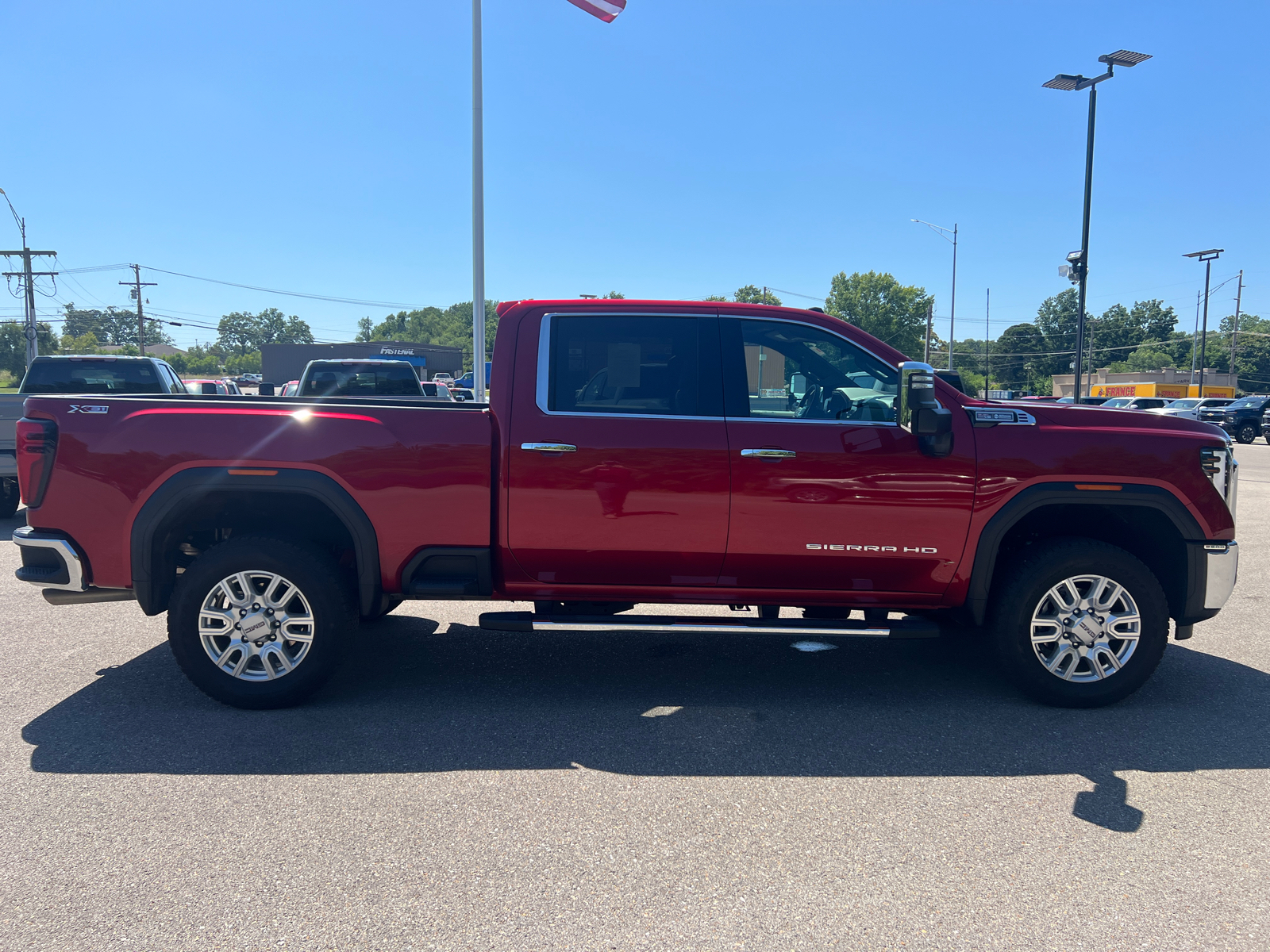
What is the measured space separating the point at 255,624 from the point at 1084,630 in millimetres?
4215

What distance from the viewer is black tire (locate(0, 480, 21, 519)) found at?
10.2 m

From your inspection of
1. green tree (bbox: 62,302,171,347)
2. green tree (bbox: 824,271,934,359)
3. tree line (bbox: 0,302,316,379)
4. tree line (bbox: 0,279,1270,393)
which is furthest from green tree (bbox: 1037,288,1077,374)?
green tree (bbox: 62,302,171,347)

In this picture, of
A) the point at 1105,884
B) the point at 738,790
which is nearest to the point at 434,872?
the point at 738,790

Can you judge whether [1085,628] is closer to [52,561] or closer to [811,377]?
[811,377]

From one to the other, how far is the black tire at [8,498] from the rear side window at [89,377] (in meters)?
1.23

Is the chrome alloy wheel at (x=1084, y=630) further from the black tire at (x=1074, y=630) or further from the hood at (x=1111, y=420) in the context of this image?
the hood at (x=1111, y=420)

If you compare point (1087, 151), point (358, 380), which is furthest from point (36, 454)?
point (1087, 151)

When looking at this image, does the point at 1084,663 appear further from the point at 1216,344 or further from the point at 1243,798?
the point at 1216,344

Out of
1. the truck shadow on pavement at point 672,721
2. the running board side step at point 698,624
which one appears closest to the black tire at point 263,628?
the truck shadow on pavement at point 672,721

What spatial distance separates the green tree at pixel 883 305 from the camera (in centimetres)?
8862

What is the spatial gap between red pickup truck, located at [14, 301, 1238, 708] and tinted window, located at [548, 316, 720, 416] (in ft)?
0.04

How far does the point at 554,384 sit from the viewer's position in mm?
4457

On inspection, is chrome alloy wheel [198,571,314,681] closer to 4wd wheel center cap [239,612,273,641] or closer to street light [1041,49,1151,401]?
4wd wheel center cap [239,612,273,641]

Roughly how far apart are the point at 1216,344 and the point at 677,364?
460ft
